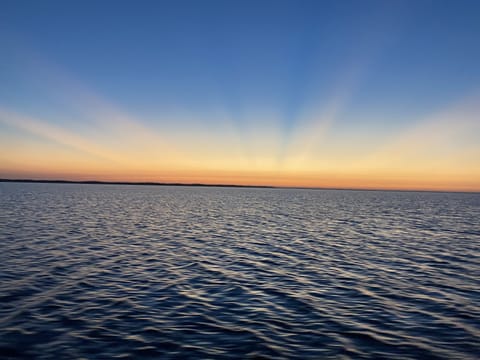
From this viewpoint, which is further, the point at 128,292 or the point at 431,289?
the point at 431,289

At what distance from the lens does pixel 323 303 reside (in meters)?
17.0

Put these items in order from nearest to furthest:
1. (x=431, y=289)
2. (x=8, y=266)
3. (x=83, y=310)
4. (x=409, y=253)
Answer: (x=83, y=310), (x=431, y=289), (x=8, y=266), (x=409, y=253)

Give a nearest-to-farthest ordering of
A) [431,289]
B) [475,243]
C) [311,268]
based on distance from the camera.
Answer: [431,289] < [311,268] < [475,243]

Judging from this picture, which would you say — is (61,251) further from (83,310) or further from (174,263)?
(83,310)

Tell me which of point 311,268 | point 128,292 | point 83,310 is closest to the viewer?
point 83,310

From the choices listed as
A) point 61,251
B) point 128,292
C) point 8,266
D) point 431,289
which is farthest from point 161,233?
point 431,289

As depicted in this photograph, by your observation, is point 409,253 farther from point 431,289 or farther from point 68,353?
point 68,353

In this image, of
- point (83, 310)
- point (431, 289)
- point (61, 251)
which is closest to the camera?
point (83, 310)

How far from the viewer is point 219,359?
11289 mm

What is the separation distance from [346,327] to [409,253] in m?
19.4

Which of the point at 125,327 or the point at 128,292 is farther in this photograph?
the point at 128,292

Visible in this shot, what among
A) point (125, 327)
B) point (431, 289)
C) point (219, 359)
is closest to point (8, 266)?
point (125, 327)

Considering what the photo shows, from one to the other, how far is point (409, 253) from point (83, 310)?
2579 cm

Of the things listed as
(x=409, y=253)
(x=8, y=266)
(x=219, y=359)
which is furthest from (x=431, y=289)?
(x=8, y=266)
